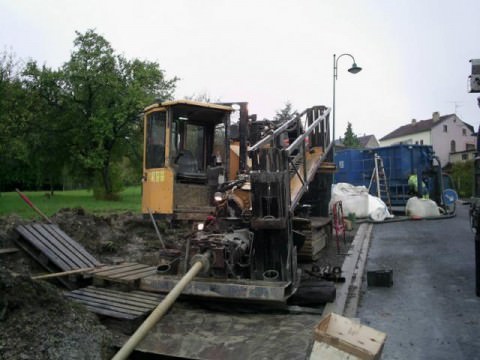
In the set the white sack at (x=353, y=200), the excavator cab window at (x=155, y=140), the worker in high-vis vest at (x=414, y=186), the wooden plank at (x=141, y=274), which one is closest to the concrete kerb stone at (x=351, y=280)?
the wooden plank at (x=141, y=274)

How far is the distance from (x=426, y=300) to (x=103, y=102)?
2672 cm

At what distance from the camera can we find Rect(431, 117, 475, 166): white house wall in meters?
57.0

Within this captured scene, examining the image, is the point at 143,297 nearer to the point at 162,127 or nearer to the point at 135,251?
the point at 135,251

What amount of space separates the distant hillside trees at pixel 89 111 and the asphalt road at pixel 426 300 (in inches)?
825

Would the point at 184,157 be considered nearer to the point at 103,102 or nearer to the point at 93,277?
the point at 93,277

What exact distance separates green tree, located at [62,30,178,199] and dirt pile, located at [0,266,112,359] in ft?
77.0

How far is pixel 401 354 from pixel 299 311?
47.3 inches

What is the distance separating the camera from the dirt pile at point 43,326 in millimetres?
3426

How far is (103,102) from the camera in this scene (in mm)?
29125

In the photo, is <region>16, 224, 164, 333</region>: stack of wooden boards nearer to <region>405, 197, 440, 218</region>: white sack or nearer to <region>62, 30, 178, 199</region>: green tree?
<region>405, 197, 440, 218</region>: white sack

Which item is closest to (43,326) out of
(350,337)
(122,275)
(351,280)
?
(122,275)

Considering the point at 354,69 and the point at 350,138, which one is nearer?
the point at 354,69

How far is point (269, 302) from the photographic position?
4.68m

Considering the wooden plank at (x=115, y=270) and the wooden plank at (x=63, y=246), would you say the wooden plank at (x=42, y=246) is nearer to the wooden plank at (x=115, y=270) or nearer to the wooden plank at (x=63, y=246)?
the wooden plank at (x=63, y=246)
